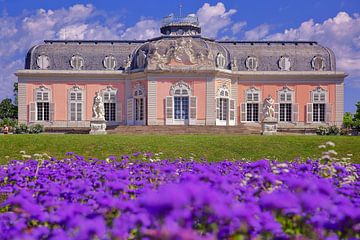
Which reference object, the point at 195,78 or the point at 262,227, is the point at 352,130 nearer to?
the point at 195,78

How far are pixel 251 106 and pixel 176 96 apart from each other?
5904 millimetres

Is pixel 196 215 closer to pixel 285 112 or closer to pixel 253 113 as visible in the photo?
pixel 253 113

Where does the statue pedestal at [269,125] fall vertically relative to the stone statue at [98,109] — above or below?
below

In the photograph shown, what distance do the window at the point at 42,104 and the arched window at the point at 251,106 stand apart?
13.0m

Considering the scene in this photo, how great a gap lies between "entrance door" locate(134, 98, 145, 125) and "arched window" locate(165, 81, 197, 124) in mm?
1775

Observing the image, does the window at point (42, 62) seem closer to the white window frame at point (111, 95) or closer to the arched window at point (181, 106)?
the white window frame at point (111, 95)

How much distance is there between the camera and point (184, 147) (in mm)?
19172

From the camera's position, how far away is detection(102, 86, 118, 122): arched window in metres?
37.0

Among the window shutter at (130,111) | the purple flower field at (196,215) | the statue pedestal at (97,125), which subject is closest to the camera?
the purple flower field at (196,215)

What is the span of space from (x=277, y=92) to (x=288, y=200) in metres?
35.0

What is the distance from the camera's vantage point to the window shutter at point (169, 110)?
34.3 metres

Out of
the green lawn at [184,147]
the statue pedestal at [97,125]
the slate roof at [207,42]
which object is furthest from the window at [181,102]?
the green lawn at [184,147]

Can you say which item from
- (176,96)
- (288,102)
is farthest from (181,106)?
(288,102)

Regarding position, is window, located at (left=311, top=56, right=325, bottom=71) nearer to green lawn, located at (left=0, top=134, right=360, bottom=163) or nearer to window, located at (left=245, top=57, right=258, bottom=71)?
window, located at (left=245, top=57, right=258, bottom=71)
